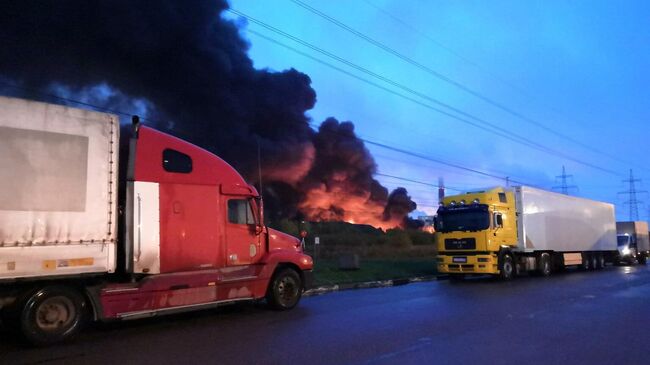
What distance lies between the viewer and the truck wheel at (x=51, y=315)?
7.14m

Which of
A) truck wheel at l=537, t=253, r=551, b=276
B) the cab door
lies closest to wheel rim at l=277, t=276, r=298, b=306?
A: the cab door

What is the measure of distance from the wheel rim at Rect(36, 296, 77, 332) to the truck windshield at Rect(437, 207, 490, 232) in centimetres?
1328

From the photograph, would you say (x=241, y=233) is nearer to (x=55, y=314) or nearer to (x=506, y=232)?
(x=55, y=314)

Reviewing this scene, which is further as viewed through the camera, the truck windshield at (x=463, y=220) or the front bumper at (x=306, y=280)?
the truck windshield at (x=463, y=220)

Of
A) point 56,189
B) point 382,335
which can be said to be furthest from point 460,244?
point 56,189

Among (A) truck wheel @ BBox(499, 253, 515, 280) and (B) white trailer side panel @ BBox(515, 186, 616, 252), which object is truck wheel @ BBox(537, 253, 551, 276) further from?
Result: (A) truck wheel @ BBox(499, 253, 515, 280)

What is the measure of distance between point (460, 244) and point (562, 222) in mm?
6685

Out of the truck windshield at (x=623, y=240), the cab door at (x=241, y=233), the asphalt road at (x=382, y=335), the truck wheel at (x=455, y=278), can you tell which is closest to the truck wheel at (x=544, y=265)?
the truck wheel at (x=455, y=278)

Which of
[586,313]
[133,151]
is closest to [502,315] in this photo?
[586,313]

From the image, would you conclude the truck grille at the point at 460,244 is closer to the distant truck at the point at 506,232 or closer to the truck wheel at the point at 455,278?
the distant truck at the point at 506,232

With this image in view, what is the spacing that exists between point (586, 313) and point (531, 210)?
34.4ft

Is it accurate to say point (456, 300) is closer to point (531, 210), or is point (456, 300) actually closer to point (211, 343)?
point (211, 343)

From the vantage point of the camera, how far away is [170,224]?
8.85 m

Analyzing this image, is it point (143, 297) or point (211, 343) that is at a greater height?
point (143, 297)
